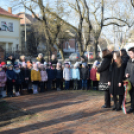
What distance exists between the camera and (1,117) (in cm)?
628

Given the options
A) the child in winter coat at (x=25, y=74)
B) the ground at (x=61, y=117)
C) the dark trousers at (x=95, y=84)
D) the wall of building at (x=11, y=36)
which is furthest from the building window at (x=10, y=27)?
the ground at (x=61, y=117)

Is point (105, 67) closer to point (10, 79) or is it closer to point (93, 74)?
point (93, 74)

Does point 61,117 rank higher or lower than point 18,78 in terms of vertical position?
lower

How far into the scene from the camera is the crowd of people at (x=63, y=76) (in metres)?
6.58

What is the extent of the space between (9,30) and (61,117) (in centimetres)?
3747

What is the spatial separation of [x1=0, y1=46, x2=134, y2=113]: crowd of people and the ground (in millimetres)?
773

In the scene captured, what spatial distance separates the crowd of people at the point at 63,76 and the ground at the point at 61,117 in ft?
2.54

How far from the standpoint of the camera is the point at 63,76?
10789 millimetres

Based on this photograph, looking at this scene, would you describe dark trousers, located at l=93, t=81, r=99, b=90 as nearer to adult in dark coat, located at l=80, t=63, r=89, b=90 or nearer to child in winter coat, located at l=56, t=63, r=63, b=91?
adult in dark coat, located at l=80, t=63, r=89, b=90

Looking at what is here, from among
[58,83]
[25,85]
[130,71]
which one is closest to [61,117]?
[130,71]

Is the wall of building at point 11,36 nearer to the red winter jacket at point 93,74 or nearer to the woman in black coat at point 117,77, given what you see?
the red winter jacket at point 93,74

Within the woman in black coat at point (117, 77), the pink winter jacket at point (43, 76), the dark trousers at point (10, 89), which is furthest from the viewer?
the pink winter jacket at point (43, 76)

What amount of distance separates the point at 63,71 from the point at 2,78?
10.3 feet

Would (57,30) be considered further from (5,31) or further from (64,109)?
(5,31)
